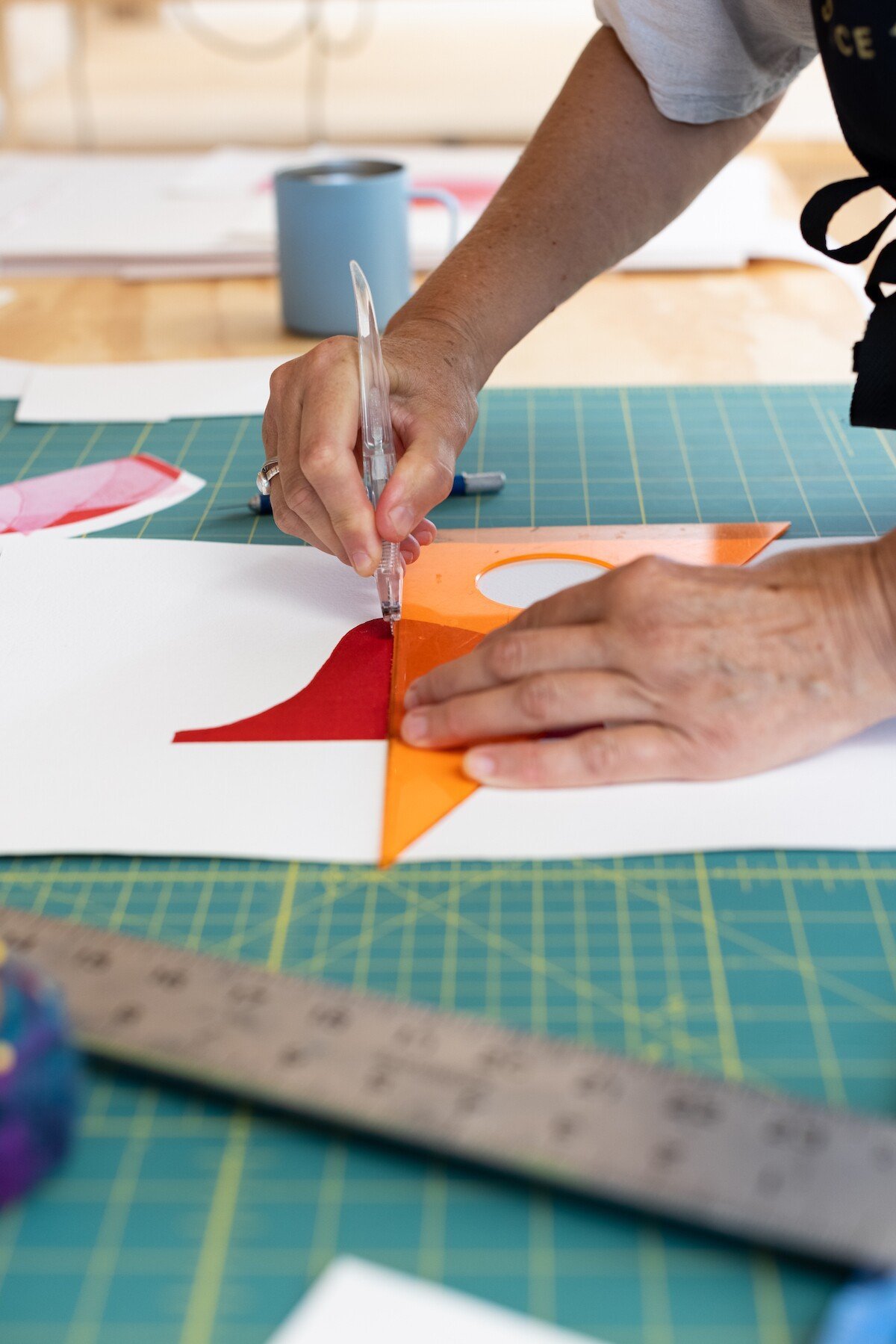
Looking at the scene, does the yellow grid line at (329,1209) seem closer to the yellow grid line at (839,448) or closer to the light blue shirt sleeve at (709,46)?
the yellow grid line at (839,448)

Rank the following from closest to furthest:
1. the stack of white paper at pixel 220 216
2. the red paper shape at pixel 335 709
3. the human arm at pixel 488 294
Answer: the red paper shape at pixel 335 709, the human arm at pixel 488 294, the stack of white paper at pixel 220 216

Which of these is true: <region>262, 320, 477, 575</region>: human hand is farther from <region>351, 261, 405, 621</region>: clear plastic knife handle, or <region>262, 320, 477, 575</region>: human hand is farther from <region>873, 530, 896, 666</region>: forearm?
<region>873, 530, 896, 666</region>: forearm

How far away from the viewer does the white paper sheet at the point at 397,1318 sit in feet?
1.54

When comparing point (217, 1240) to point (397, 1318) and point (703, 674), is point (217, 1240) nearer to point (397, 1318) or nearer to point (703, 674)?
point (397, 1318)

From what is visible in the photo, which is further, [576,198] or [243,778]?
[576,198]

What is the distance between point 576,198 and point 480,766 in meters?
0.68

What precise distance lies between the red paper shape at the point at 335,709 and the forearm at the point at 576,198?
347 millimetres

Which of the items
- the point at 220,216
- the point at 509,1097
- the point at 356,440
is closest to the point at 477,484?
the point at 356,440

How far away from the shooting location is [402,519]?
3.06 ft

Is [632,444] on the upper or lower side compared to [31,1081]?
lower

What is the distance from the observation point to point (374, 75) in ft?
10.3

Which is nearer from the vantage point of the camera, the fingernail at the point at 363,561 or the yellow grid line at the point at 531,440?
the fingernail at the point at 363,561

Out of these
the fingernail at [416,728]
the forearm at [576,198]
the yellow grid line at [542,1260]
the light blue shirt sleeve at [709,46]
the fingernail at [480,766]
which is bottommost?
the fingernail at [416,728]

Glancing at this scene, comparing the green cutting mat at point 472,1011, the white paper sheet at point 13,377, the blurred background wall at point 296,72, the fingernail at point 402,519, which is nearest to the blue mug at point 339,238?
the white paper sheet at point 13,377
